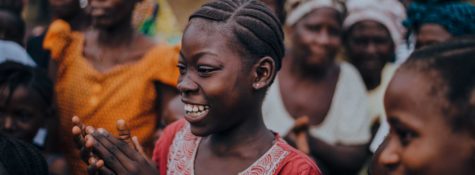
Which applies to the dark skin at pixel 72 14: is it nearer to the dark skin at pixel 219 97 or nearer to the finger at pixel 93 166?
the dark skin at pixel 219 97

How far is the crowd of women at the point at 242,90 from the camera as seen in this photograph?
2318 mm

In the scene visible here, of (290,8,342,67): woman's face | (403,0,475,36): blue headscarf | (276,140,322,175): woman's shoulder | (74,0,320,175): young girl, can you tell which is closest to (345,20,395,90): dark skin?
(290,8,342,67): woman's face

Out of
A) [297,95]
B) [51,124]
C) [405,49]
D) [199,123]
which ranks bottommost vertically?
[405,49]

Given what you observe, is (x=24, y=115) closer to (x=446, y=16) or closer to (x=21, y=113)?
(x=21, y=113)

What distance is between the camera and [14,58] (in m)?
4.81

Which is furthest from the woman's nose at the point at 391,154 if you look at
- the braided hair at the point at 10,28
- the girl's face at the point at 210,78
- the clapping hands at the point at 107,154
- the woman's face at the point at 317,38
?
the braided hair at the point at 10,28

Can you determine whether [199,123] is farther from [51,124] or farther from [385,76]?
[385,76]

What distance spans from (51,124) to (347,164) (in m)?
1.68

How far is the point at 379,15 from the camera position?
226 inches

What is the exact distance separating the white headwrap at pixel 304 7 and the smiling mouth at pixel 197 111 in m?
2.30

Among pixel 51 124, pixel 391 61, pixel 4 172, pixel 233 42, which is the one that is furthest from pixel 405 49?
pixel 4 172

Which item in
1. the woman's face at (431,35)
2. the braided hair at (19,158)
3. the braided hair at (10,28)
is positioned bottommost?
the woman's face at (431,35)

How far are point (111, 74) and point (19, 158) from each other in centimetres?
196

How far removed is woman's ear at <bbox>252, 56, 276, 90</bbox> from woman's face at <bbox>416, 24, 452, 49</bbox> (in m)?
1.49
